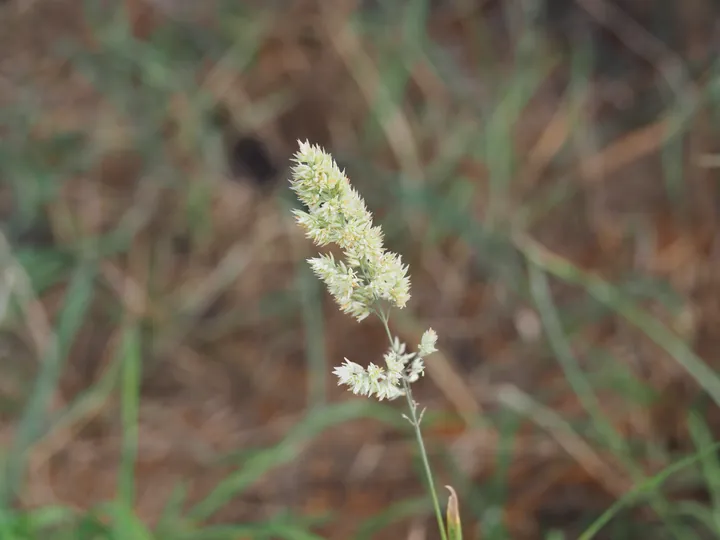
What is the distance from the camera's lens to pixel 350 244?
0.33m

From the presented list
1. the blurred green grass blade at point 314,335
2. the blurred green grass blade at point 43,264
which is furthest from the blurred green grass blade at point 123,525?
the blurred green grass blade at point 43,264

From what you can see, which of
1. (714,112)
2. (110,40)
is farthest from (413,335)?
(110,40)

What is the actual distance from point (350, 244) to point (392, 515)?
446 mm

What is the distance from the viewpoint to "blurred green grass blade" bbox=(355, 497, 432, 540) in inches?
26.7

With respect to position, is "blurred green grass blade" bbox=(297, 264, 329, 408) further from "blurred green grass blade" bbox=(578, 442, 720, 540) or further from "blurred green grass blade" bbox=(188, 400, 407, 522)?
"blurred green grass blade" bbox=(578, 442, 720, 540)

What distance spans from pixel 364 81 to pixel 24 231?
1.83ft

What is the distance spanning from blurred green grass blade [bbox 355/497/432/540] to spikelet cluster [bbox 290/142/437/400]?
0.39 m

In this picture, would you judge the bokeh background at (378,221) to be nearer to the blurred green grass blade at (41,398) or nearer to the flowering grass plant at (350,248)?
the blurred green grass blade at (41,398)

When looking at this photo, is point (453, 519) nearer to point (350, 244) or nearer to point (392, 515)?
point (350, 244)

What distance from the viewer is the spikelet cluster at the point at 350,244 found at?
32 cm

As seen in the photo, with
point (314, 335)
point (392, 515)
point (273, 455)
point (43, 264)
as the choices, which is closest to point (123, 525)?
point (273, 455)

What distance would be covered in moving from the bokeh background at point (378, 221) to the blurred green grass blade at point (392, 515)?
1 cm

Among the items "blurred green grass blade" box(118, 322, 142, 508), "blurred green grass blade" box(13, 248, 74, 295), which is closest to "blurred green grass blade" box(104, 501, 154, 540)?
"blurred green grass blade" box(118, 322, 142, 508)

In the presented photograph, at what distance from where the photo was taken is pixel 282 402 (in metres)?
0.94
